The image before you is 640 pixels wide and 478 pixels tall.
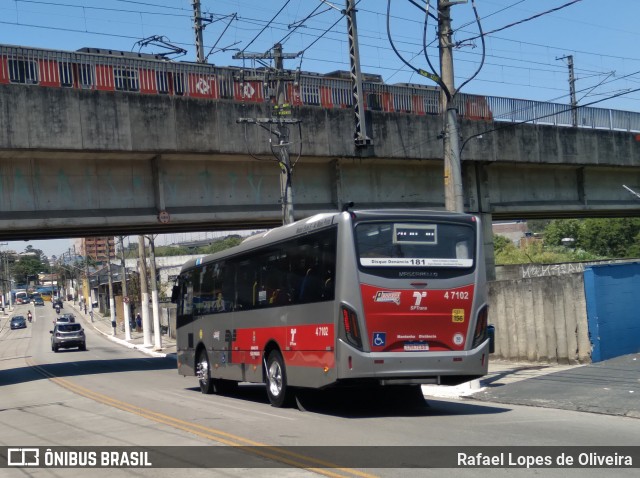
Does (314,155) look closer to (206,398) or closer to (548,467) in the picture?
(206,398)

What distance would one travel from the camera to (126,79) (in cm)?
2414

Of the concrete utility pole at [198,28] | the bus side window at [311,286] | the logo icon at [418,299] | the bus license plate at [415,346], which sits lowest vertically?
the bus license plate at [415,346]

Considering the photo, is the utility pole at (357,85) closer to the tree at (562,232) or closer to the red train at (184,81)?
the red train at (184,81)

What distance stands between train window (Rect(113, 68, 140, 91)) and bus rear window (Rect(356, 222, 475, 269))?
13.6 m

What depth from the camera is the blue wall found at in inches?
722

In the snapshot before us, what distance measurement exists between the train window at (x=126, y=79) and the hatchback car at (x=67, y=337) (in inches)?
1133

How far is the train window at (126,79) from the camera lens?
23.9m

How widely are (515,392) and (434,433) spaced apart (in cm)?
528

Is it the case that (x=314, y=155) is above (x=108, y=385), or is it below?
above

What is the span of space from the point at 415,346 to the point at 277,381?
131 inches

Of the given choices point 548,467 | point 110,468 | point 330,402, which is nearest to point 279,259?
point 330,402

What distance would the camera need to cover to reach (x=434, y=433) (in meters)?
11.0

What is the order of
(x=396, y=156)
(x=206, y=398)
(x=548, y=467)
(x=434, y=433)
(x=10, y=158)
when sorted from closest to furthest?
(x=548, y=467)
(x=434, y=433)
(x=206, y=398)
(x=10, y=158)
(x=396, y=156)

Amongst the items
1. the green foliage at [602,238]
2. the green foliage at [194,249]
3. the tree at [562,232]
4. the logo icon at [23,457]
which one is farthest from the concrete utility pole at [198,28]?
the green foliage at [194,249]
